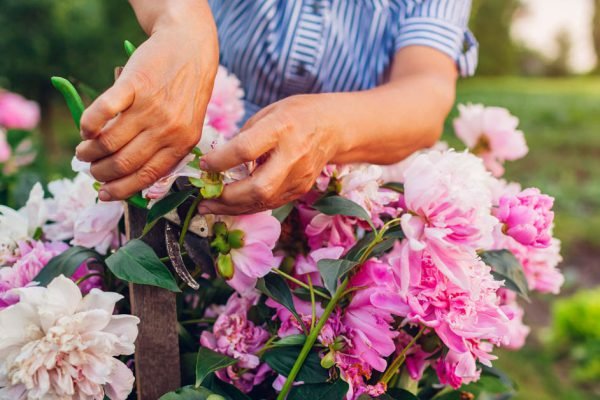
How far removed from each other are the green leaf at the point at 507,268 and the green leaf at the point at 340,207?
0.19 meters

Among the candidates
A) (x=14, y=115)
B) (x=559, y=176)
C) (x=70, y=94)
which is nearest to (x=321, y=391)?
(x=70, y=94)

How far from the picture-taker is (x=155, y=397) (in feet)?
2.41

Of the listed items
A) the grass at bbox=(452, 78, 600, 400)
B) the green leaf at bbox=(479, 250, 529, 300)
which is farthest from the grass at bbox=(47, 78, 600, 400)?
the green leaf at bbox=(479, 250, 529, 300)

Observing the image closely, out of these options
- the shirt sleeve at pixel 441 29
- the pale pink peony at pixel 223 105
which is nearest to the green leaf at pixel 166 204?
the pale pink peony at pixel 223 105

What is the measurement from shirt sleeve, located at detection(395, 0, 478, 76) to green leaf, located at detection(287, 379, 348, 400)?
58 centimetres

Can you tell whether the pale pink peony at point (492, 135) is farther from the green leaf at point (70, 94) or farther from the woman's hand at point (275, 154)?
the green leaf at point (70, 94)

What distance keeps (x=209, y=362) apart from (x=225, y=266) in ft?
0.33

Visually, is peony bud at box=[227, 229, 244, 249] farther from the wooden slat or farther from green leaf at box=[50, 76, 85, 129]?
green leaf at box=[50, 76, 85, 129]

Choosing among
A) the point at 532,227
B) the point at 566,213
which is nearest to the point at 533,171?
the point at 566,213

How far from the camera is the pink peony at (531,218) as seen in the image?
2.41 feet

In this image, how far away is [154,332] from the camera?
28.1 inches

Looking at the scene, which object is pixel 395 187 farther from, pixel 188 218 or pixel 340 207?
pixel 188 218

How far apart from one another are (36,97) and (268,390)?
5757 mm

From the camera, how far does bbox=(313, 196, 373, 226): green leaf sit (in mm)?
737
